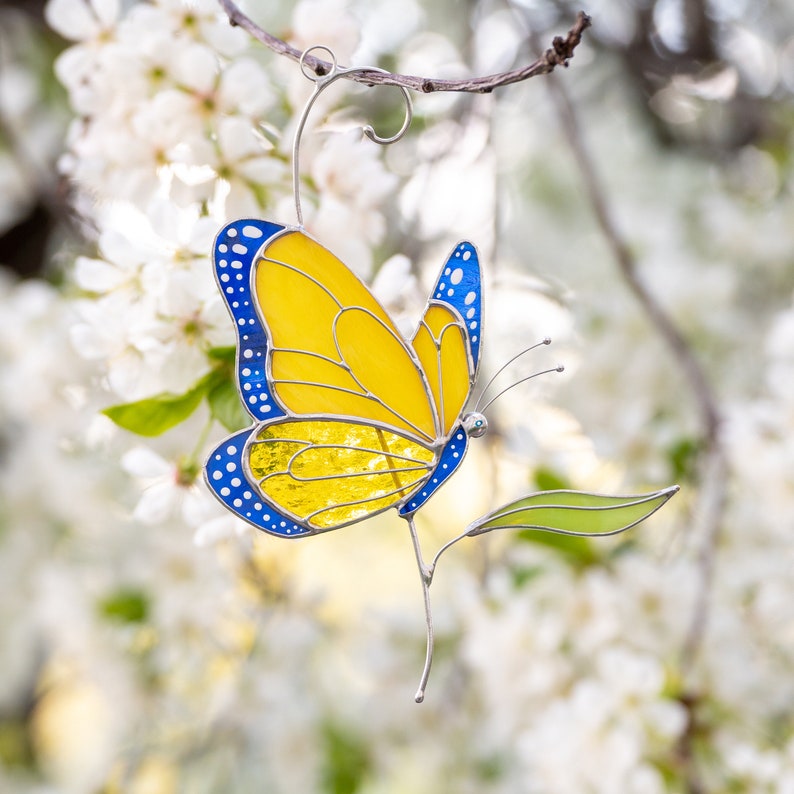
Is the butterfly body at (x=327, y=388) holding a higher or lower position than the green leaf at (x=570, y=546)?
higher

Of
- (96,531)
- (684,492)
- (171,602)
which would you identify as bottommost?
(96,531)

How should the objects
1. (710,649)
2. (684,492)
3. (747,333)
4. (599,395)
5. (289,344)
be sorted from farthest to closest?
(747,333) → (599,395) → (684,492) → (710,649) → (289,344)

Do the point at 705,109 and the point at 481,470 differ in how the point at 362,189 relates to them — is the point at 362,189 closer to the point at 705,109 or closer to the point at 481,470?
the point at 481,470

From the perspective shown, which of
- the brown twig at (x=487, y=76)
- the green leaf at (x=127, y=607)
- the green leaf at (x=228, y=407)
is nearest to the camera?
the brown twig at (x=487, y=76)

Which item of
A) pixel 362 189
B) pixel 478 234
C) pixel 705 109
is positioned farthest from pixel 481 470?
pixel 705 109

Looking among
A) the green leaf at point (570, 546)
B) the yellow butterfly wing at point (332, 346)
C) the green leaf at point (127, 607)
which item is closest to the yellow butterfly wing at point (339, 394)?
the yellow butterfly wing at point (332, 346)

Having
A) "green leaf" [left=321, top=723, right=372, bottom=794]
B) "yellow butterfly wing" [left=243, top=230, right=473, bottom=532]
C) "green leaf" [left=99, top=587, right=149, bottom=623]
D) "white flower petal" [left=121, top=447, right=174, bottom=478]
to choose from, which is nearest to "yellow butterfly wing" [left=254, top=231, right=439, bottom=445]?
"yellow butterfly wing" [left=243, top=230, right=473, bottom=532]

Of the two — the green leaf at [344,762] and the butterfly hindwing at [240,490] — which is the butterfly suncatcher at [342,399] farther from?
the green leaf at [344,762]
